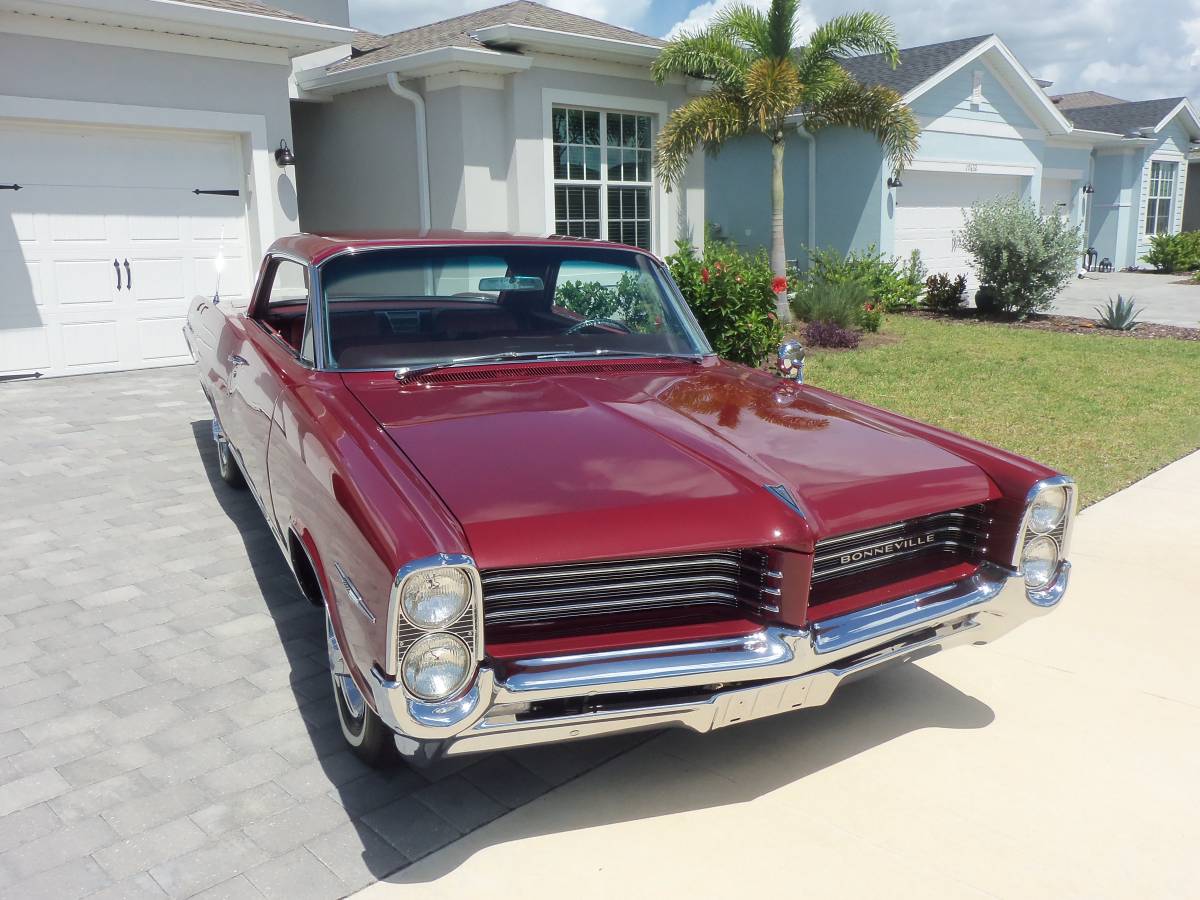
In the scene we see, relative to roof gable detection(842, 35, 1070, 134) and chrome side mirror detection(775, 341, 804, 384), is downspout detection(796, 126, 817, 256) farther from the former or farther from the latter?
chrome side mirror detection(775, 341, 804, 384)

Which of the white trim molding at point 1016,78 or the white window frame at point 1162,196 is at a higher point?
the white trim molding at point 1016,78

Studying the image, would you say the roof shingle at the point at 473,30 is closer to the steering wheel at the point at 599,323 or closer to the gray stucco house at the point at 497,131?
the gray stucco house at the point at 497,131

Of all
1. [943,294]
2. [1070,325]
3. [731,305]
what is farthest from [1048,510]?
[943,294]

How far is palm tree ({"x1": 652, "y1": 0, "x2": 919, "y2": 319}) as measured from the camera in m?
12.5

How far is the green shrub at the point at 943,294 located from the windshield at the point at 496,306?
13.4 meters

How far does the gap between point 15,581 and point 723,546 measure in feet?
12.3

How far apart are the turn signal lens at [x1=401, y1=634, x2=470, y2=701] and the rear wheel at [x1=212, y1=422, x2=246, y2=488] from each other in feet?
12.2

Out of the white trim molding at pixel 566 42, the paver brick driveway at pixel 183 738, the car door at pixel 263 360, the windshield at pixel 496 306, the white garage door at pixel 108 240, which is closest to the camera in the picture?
the paver brick driveway at pixel 183 738

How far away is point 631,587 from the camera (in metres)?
2.79

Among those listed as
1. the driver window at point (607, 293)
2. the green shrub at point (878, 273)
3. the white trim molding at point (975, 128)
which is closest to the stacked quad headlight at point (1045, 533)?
the driver window at point (607, 293)

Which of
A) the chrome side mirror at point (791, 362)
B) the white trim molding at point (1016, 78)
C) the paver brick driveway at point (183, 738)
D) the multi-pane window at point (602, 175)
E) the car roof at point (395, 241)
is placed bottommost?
the paver brick driveway at point (183, 738)

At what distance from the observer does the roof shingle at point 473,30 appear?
39.5ft

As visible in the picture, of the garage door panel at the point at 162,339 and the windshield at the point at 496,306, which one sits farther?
the garage door panel at the point at 162,339

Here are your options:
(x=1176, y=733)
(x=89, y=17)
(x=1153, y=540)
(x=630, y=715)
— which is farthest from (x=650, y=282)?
(x=89, y=17)
